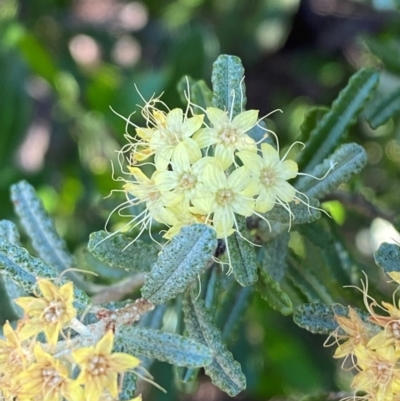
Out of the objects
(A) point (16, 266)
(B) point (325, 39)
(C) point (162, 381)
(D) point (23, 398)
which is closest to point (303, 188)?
(A) point (16, 266)

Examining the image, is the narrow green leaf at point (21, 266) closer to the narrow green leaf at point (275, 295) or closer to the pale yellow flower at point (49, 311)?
the pale yellow flower at point (49, 311)

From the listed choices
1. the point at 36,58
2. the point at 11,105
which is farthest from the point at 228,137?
the point at 11,105

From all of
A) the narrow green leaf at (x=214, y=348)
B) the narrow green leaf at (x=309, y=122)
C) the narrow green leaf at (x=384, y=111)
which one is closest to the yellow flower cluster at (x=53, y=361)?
the narrow green leaf at (x=214, y=348)

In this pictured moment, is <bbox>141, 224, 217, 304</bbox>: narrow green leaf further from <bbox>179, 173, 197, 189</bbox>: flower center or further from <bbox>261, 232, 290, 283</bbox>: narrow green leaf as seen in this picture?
<bbox>261, 232, 290, 283</bbox>: narrow green leaf

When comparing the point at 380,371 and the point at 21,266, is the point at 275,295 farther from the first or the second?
the point at 21,266

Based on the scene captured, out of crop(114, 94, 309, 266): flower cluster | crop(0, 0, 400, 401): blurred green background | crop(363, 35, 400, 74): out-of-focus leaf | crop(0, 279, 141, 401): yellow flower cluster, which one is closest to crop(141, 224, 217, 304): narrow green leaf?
crop(114, 94, 309, 266): flower cluster

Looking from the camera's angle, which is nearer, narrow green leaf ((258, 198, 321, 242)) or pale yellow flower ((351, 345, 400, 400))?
pale yellow flower ((351, 345, 400, 400))
